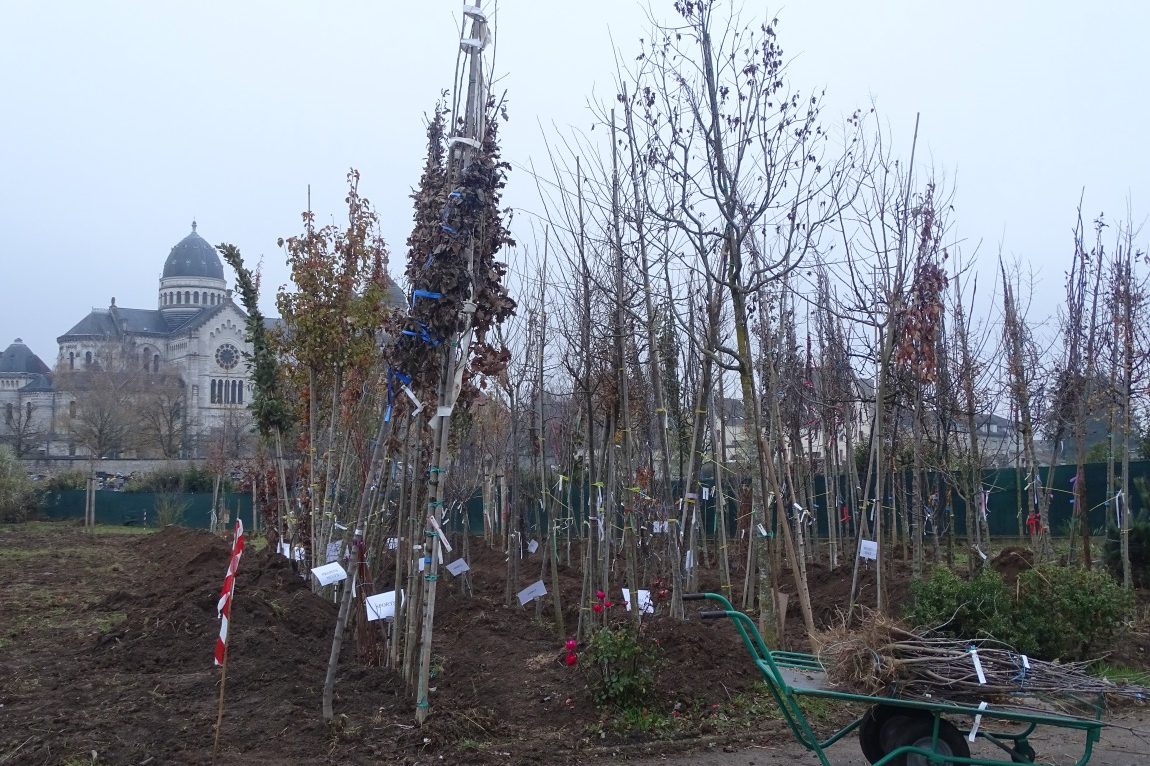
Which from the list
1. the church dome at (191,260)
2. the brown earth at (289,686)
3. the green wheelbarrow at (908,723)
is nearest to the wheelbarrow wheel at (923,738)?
the green wheelbarrow at (908,723)

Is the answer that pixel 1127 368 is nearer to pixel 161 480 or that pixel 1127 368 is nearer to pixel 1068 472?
pixel 1068 472

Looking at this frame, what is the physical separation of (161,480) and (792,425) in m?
32.8

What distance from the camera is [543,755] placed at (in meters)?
6.02

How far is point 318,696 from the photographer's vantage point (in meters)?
7.07

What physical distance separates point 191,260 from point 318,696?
9861cm

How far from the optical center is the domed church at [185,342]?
65.2 meters

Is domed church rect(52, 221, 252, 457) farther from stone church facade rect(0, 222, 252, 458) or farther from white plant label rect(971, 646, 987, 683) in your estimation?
white plant label rect(971, 646, 987, 683)

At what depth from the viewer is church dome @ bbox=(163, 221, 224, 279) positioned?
9756 cm

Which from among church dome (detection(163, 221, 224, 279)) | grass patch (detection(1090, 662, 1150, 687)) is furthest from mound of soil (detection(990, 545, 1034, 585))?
church dome (detection(163, 221, 224, 279))

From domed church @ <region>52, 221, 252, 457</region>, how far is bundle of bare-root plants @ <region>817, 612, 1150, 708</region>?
5366cm

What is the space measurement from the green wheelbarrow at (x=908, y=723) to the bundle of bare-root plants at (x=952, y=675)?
9cm

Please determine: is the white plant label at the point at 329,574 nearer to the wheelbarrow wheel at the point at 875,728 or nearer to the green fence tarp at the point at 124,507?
the wheelbarrow wheel at the point at 875,728

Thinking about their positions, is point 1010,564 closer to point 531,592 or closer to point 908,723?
point 531,592

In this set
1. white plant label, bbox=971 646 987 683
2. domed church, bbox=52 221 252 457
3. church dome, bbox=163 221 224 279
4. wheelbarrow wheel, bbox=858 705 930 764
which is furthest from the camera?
church dome, bbox=163 221 224 279
